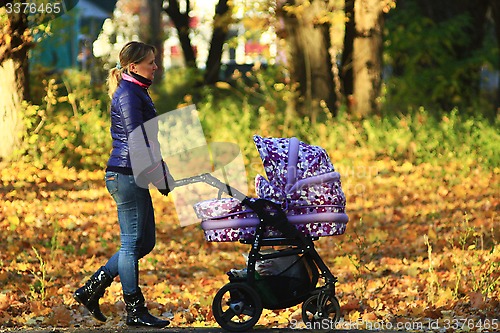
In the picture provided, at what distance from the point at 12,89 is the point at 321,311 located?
8.22 metres

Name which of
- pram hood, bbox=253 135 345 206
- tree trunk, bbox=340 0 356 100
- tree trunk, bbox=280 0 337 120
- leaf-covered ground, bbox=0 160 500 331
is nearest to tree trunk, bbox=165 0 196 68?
tree trunk, bbox=340 0 356 100

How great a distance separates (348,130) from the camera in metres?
17.4

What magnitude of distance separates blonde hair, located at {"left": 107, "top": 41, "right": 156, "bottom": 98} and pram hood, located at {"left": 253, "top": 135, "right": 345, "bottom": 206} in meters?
0.89

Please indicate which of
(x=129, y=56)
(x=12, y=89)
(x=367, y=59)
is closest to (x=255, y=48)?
(x=367, y=59)

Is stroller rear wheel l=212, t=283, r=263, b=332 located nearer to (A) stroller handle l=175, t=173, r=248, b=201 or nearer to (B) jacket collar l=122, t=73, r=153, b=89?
(A) stroller handle l=175, t=173, r=248, b=201

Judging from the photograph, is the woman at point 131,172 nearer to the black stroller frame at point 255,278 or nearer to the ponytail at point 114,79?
the ponytail at point 114,79

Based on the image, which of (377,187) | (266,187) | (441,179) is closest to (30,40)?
(377,187)

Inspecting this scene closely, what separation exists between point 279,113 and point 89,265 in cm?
941

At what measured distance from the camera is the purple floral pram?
600 centimetres

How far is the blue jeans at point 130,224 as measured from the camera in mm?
6055

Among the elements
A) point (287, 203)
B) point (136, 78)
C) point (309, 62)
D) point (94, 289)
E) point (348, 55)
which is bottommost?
point (94, 289)

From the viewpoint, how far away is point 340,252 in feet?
32.4

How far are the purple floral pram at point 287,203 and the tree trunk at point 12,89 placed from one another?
25.0 ft

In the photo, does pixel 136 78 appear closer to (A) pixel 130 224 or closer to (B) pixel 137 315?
(A) pixel 130 224
